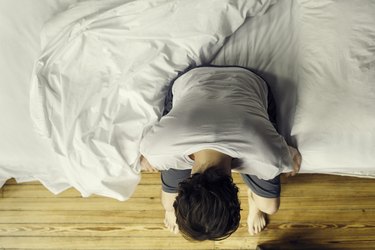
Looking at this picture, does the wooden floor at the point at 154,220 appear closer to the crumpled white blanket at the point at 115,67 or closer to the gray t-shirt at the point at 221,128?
the crumpled white blanket at the point at 115,67

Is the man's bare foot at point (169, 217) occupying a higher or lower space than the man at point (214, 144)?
lower

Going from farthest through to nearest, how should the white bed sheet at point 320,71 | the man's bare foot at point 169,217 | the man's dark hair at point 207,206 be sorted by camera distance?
the man's bare foot at point 169,217 < the white bed sheet at point 320,71 < the man's dark hair at point 207,206

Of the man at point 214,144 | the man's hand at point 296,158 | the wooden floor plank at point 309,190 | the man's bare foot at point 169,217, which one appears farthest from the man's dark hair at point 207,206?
the wooden floor plank at point 309,190

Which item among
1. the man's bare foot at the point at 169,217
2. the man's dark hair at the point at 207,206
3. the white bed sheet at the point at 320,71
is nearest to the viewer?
the man's dark hair at the point at 207,206

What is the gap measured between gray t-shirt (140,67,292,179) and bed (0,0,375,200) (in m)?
0.14

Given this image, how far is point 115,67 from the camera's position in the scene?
1.09 m

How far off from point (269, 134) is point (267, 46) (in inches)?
A: 15.1

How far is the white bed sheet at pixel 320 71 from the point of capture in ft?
3.32

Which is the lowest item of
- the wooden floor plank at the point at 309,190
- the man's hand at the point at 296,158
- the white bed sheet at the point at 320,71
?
the wooden floor plank at the point at 309,190

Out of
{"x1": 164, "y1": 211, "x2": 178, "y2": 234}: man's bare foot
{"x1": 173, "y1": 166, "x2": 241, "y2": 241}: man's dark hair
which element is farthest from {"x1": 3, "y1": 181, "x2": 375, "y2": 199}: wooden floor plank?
{"x1": 173, "y1": 166, "x2": 241, "y2": 241}: man's dark hair

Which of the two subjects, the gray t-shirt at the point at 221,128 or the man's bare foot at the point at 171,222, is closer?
the gray t-shirt at the point at 221,128

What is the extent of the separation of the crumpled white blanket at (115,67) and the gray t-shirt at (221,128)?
0.42 feet

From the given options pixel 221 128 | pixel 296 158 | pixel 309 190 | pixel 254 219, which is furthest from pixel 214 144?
pixel 309 190

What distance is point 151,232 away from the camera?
132cm
